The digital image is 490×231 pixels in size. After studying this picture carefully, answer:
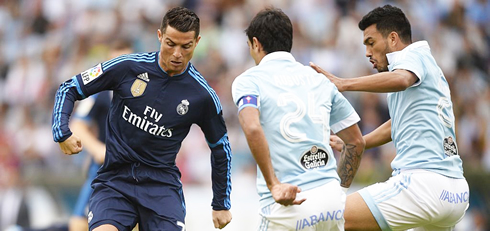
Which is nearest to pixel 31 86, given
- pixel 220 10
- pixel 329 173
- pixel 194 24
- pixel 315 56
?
pixel 220 10

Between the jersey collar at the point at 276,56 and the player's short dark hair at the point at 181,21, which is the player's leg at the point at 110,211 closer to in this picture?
the player's short dark hair at the point at 181,21

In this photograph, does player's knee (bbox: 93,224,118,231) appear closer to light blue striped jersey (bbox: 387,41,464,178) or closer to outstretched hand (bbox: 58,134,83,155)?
outstretched hand (bbox: 58,134,83,155)

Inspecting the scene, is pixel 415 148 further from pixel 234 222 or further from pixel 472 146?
pixel 472 146

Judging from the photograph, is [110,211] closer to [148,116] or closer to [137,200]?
[137,200]

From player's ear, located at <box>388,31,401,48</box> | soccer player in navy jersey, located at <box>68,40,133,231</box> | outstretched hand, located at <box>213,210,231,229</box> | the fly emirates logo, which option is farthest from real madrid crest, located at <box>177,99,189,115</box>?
soccer player in navy jersey, located at <box>68,40,133,231</box>

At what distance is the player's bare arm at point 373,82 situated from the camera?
19.4 ft

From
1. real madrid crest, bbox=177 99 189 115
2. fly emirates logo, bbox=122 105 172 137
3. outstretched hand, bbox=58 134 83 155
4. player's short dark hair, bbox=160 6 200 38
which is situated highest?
player's short dark hair, bbox=160 6 200 38

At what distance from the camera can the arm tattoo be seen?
632 cm

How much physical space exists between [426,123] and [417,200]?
647 mm

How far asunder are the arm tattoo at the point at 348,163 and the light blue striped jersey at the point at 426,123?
1.33 ft

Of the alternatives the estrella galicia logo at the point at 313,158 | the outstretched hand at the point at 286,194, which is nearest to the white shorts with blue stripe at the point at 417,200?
the estrella galicia logo at the point at 313,158

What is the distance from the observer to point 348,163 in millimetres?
6461

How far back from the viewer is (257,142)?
530 cm

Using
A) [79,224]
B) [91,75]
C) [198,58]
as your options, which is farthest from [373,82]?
[198,58]
